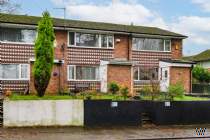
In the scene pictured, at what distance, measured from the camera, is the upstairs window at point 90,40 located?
110ft

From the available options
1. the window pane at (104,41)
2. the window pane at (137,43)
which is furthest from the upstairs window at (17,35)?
the window pane at (137,43)

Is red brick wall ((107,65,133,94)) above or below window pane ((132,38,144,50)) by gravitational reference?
below

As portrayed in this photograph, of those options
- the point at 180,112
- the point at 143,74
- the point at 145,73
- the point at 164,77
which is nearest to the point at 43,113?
the point at 180,112

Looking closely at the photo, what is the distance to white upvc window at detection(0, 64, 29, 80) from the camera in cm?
3125

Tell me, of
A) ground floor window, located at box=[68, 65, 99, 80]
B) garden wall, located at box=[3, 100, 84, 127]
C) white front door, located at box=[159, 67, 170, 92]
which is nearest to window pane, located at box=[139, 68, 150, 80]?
white front door, located at box=[159, 67, 170, 92]

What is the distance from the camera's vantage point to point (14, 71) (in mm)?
31609

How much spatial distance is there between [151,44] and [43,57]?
14575mm

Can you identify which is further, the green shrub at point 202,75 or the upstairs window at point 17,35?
the green shrub at point 202,75

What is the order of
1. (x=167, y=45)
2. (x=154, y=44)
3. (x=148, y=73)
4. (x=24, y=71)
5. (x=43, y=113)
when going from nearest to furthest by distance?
(x=43, y=113)
(x=24, y=71)
(x=148, y=73)
(x=154, y=44)
(x=167, y=45)

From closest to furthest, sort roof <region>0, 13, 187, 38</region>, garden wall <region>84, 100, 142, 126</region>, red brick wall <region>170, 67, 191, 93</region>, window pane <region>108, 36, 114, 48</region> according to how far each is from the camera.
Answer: garden wall <region>84, 100, 142, 126</region> → roof <region>0, 13, 187, 38</region> → window pane <region>108, 36, 114, 48</region> → red brick wall <region>170, 67, 191, 93</region>

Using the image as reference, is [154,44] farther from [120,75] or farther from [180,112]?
[180,112]

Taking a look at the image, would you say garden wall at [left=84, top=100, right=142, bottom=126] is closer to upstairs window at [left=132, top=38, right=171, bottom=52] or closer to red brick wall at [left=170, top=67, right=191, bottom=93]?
red brick wall at [left=170, top=67, right=191, bottom=93]

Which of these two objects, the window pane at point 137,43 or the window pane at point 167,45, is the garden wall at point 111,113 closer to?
the window pane at point 137,43

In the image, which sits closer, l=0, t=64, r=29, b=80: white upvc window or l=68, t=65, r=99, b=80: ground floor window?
l=0, t=64, r=29, b=80: white upvc window
